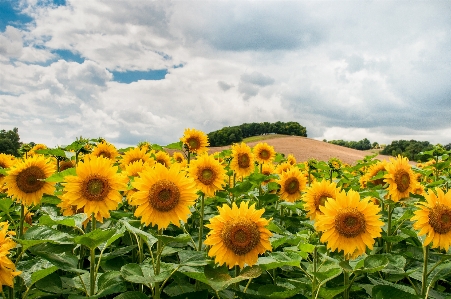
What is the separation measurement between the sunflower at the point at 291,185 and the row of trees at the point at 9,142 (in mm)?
34983

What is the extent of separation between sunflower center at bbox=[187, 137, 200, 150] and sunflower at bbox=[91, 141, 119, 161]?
1681 mm

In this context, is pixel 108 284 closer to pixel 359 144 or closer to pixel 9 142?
pixel 9 142

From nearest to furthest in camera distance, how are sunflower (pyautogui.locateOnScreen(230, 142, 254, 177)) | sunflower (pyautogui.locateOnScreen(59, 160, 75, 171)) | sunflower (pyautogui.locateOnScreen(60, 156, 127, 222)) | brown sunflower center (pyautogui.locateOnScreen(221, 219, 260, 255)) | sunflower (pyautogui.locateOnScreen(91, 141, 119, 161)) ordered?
brown sunflower center (pyautogui.locateOnScreen(221, 219, 260, 255))
sunflower (pyautogui.locateOnScreen(60, 156, 127, 222))
sunflower (pyautogui.locateOnScreen(59, 160, 75, 171))
sunflower (pyautogui.locateOnScreen(230, 142, 254, 177))
sunflower (pyautogui.locateOnScreen(91, 141, 119, 161))

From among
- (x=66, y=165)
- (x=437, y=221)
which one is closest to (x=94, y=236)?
(x=437, y=221)

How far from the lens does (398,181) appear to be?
5074 mm

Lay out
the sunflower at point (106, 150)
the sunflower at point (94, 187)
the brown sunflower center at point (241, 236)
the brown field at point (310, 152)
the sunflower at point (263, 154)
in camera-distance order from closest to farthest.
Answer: the brown sunflower center at point (241, 236) → the sunflower at point (94, 187) → the sunflower at point (106, 150) → the sunflower at point (263, 154) → the brown field at point (310, 152)

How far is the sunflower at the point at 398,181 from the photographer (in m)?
→ 5.03

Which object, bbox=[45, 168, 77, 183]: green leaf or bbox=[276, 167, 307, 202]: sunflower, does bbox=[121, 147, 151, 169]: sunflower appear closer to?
bbox=[276, 167, 307, 202]: sunflower

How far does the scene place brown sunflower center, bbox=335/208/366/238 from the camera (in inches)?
145

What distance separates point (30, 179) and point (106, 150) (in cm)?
336

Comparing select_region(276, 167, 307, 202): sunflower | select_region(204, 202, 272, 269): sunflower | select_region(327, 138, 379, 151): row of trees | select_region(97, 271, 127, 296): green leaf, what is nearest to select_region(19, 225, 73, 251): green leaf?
select_region(97, 271, 127, 296): green leaf

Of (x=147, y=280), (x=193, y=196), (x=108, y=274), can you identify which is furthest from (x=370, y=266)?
(x=108, y=274)

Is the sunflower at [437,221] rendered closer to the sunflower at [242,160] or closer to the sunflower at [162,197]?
the sunflower at [162,197]

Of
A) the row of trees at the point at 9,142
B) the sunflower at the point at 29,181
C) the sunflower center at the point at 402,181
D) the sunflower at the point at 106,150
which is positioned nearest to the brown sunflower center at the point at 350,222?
the sunflower center at the point at 402,181
